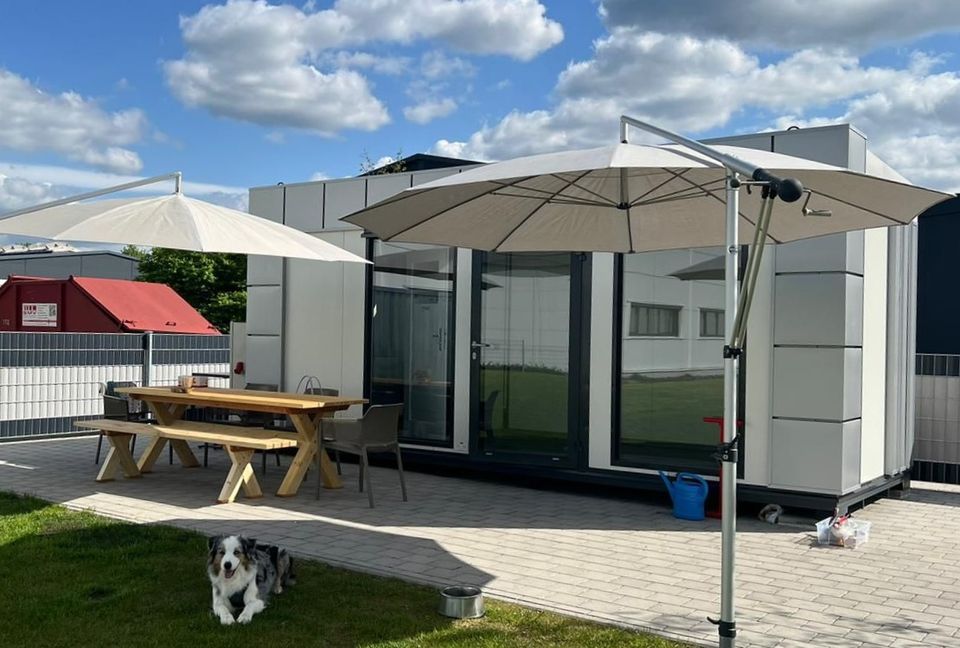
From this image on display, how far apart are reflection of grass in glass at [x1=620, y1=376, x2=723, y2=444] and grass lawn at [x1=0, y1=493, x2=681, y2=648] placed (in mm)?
3593

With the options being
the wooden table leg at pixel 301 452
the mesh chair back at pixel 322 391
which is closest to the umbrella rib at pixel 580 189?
the wooden table leg at pixel 301 452

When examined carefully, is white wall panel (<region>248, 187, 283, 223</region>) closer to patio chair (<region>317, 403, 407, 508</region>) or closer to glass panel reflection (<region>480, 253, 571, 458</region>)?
glass panel reflection (<region>480, 253, 571, 458</region>)

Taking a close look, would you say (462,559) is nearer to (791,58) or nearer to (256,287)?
(256,287)

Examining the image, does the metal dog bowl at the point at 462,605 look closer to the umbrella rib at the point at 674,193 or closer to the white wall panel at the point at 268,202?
the umbrella rib at the point at 674,193

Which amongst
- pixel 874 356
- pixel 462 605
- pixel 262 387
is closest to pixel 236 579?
pixel 462 605

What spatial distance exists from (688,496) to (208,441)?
4140 mm

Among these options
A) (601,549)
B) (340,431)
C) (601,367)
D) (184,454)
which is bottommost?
(601,549)

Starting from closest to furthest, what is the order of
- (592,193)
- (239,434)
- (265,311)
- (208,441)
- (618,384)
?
1. (592,193)
2. (208,441)
3. (239,434)
4. (618,384)
5. (265,311)

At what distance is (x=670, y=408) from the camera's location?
8.14 m

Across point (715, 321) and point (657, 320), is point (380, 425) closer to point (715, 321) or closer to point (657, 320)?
point (657, 320)

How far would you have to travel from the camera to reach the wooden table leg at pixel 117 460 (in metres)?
8.59

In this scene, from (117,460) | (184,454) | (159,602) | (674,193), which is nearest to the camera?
(159,602)

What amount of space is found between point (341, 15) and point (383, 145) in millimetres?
5411

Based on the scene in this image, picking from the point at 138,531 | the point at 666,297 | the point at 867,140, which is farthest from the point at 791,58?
the point at 138,531
